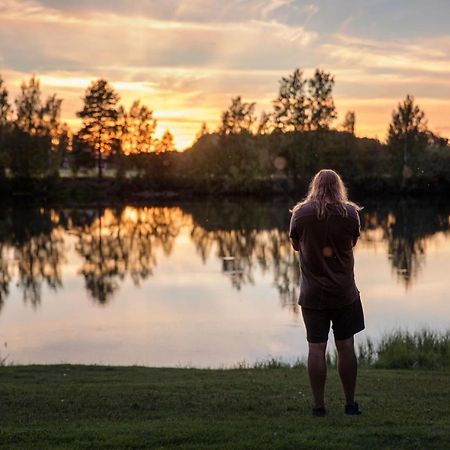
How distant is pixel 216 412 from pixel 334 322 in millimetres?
1595

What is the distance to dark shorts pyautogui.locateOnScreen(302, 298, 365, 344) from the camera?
21.7 ft

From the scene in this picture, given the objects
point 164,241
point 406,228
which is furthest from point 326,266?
point 406,228

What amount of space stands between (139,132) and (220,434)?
78723 millimetres

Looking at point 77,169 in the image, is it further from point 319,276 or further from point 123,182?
point 319,276

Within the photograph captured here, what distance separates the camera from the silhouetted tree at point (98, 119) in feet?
272

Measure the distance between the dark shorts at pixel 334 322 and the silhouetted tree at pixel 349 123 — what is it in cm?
7666

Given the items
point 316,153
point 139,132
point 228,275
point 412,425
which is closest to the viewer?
point 412,425

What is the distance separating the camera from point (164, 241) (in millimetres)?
42594

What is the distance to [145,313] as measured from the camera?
21.1 metres

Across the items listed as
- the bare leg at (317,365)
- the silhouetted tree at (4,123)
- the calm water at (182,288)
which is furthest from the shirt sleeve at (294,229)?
the silhouetted tree at (4,123)

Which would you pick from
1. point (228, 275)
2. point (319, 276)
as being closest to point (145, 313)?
point (228, 275)

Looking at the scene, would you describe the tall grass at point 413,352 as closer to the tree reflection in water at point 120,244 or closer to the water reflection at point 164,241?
the water reflection at point 164,241

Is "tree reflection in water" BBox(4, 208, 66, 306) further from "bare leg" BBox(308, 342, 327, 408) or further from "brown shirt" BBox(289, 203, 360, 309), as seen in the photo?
"brown shirt" BBox(289, 203, 360, 309)

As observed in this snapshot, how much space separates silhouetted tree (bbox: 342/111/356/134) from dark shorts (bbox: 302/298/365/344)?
76659 millimetres
